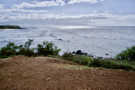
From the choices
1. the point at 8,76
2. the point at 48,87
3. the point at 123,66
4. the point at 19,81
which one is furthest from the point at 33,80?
the point at 123,66

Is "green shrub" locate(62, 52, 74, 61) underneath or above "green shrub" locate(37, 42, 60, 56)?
underneath

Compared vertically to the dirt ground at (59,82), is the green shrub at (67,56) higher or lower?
lower

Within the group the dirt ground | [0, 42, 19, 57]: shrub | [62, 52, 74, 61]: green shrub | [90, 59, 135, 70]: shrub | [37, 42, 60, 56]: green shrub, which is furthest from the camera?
[37, 42, 60, 56]: green shrub

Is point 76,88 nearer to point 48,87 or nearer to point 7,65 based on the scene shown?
point 48,87

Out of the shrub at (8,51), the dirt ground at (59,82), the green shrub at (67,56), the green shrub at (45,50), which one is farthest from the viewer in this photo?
the green shrub at (45,50)

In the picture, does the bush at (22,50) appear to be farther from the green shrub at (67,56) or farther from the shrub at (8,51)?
the green shrub at (67,56)

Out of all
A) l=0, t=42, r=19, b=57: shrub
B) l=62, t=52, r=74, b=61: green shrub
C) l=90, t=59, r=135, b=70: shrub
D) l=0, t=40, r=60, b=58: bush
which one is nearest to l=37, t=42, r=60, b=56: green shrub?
l=0, t=40, r=60, b=58: bush

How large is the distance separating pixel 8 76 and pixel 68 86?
2.49 m

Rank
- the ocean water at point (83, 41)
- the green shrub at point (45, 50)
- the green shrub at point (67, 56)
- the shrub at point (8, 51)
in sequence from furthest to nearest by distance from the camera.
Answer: the ocean water at point (83, 41) < the green shrub at point (45, 50) < the shrub at point (8, 51) < the green shrub at point (67, 56)

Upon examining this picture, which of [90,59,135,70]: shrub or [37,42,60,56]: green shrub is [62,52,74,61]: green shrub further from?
[90,59,135,70]: shrub

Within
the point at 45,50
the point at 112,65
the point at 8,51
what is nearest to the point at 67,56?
the point at 45,50

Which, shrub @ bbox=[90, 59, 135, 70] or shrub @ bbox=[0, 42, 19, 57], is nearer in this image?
shrub @ bbox=[90, 59, 135, 70]

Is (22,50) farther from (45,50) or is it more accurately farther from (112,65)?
(112,65)

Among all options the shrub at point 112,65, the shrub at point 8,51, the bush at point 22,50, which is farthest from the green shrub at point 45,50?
the shrub at point 112,65
